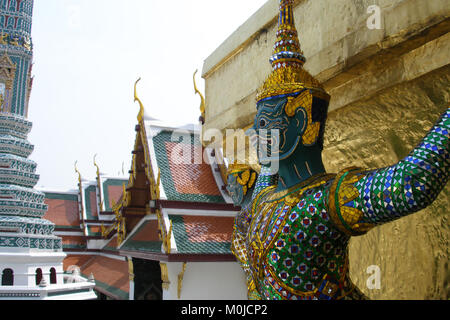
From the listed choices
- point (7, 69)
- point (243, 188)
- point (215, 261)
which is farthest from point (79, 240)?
point (243, 188)

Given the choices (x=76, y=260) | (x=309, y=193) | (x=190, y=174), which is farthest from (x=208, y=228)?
(x=76, y=260)

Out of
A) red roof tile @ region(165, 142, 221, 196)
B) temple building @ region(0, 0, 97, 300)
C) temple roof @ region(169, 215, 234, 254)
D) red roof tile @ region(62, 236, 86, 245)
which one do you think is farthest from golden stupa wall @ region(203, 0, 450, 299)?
red roof tile @ region(62, 236, 86, 245)

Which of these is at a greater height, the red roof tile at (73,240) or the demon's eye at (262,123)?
the demon's eye at (262,123)

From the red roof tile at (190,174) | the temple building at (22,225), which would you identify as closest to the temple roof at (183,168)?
the red roof tile at (190,174)

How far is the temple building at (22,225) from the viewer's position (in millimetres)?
8133

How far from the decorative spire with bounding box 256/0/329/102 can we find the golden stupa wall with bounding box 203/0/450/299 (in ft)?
0.71

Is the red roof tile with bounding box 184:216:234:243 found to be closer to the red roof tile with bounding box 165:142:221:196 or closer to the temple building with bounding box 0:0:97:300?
the red roof tile with bounding box 165:142:221:196

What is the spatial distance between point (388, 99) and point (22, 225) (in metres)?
8.56

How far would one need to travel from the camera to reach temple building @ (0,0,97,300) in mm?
8133

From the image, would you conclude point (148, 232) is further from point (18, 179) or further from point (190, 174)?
point (18, 179)

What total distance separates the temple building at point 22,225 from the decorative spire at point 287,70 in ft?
23.7

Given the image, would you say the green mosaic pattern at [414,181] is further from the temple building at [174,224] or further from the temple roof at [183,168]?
the temple roof at [183,168]

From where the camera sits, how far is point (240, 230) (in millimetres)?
2342
